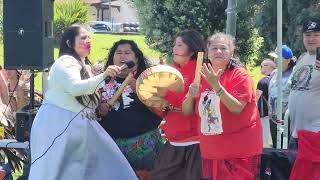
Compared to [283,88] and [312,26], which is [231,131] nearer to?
[312,26]

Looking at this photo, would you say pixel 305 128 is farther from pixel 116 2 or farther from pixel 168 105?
pixel 116 2

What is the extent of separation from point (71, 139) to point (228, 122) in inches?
42.7

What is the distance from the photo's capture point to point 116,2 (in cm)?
5812

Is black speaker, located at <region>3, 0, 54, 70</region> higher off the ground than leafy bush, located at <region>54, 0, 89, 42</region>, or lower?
lower

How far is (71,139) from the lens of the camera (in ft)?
12.6

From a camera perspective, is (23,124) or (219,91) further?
(23,124)

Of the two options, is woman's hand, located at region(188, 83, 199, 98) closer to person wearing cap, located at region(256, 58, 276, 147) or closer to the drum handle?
the drum handle

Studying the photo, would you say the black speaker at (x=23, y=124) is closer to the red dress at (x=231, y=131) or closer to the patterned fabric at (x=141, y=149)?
the patterned fabric at (x=141, y=149)

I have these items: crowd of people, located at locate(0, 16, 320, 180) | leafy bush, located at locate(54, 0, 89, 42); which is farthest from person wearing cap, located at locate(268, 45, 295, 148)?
leafy bush, located at locate(54, 0, 89, 42)

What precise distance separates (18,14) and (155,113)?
1673 mm

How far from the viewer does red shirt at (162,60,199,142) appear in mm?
3812

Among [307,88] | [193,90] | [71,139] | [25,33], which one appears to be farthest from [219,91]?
[25,33]

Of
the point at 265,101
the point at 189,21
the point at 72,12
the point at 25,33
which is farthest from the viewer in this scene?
the point at 72,12

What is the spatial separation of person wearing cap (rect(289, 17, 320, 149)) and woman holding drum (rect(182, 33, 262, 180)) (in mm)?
462
